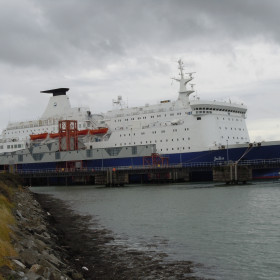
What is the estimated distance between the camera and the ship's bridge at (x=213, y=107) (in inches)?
1759

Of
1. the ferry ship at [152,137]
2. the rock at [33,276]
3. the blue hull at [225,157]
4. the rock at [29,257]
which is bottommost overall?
the rock at [33,276]

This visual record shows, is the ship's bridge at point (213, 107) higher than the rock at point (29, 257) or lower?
higher

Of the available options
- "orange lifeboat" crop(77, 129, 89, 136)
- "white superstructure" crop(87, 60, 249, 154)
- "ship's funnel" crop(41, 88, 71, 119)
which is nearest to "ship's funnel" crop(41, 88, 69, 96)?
"ship's funnel" crop(41, 88, 71, 119)

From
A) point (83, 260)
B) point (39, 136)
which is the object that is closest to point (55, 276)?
point (83, 260)

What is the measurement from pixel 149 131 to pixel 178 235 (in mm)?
31733

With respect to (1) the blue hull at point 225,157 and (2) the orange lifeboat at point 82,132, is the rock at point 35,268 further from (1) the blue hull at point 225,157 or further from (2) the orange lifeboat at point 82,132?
(2) the orange lifeboat at point 82,132

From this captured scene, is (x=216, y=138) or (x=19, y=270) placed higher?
(x=216, y=138)

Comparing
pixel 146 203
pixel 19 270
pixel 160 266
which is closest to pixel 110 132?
pixel 146 203

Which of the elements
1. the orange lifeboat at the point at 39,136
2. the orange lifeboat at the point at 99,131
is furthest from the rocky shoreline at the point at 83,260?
the orange lifeboat at the point at 39,136

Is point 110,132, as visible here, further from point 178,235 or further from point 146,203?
point 178,235

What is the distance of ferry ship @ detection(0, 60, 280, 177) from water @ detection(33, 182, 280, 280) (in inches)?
622

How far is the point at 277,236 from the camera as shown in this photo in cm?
1387

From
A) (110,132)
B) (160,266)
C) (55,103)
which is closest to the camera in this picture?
(160,266)

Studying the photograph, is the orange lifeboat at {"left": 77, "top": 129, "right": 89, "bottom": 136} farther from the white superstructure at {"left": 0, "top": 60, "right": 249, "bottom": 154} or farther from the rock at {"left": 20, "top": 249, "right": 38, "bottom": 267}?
the rock at {"left": 20, "top": 249, "right": 38, "bottom": 267}
